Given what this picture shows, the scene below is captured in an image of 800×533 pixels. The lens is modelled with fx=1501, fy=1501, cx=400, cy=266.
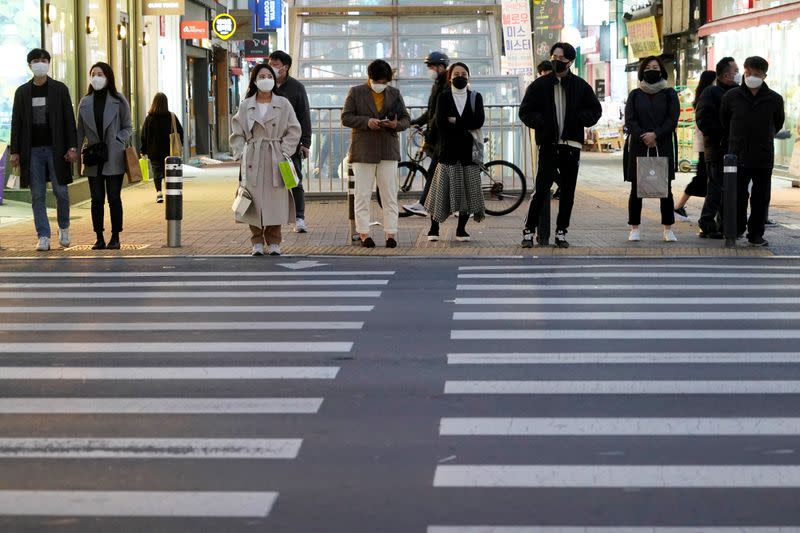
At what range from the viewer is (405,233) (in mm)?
16391

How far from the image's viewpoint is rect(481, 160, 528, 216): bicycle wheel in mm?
18797

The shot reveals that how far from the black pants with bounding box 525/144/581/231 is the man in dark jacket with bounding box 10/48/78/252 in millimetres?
4486

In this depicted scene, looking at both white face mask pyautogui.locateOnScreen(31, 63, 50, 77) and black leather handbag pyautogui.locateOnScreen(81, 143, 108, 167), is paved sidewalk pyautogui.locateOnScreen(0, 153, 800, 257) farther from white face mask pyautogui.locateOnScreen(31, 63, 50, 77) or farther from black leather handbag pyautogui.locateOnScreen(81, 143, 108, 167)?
white face mask pyautogui.locateOnScreen(31, 63, 50, 77)

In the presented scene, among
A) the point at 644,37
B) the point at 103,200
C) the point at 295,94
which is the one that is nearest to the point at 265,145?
the point at 103,200

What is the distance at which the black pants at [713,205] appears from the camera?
15633mm

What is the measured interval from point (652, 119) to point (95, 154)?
551 cm

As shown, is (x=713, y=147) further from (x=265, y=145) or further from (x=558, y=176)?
(x=265, y=145)

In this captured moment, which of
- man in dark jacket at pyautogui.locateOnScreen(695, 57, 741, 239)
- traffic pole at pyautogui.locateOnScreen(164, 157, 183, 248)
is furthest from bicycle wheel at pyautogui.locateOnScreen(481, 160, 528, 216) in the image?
traffic pole at pyautogui.locateOnScreen(164, 157, 183, 248)

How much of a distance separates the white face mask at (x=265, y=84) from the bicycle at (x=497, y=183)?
4.65 metres

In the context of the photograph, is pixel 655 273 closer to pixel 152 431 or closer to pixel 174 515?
pixel 152 431

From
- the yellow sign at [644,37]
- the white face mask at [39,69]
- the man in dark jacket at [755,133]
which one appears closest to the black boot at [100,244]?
the white face mask at [39,69]

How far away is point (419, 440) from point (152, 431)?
118 cm

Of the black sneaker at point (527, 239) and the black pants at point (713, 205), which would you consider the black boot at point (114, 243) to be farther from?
the black pants at point (713, 205)

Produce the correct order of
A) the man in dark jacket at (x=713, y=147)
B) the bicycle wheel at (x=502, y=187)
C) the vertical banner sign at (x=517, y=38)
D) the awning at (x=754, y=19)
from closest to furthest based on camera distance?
the man in dark jacket at (x=713, y=147) → the bicycle wheel at (x=502, y=187) → the awning at (x=754, y=19) → the vertical banner sign at (x=517, y=38)
